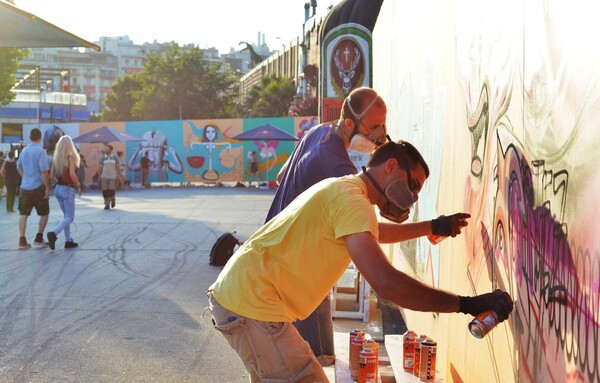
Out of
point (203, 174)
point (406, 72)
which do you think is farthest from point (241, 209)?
point (203, 174)

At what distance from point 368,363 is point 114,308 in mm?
4774

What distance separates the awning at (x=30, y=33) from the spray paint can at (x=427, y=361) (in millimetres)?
5693

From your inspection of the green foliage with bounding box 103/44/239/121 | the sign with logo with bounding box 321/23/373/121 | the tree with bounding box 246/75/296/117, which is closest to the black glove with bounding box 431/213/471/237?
the sign with logo with bounding box 321/23/373/121

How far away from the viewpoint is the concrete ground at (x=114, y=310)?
20.5 feet

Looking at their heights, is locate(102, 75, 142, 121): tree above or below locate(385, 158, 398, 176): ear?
above

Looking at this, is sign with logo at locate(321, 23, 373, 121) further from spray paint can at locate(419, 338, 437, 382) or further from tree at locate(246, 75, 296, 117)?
tree at locate(246, 75, 296, 117)

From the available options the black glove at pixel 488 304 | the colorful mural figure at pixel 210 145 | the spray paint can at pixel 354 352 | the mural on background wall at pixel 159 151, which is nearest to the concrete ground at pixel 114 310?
the spray paint can at pixel 354 352

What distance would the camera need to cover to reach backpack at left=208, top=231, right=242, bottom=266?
11445 millimetres

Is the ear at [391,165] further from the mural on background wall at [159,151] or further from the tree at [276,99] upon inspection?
the tree at [276,99]

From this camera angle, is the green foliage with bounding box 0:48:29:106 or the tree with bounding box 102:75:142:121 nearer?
the green foliage with bounding box 0:48:29:106

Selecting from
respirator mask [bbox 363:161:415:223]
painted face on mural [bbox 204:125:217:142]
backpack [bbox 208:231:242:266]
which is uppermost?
painted face on mural [bbox 204:125:217:142]

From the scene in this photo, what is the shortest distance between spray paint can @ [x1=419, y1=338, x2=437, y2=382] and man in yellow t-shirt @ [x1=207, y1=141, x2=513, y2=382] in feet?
3.09

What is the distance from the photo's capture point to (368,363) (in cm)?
424

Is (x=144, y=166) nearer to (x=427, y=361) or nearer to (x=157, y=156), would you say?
(x=157, y=156)
